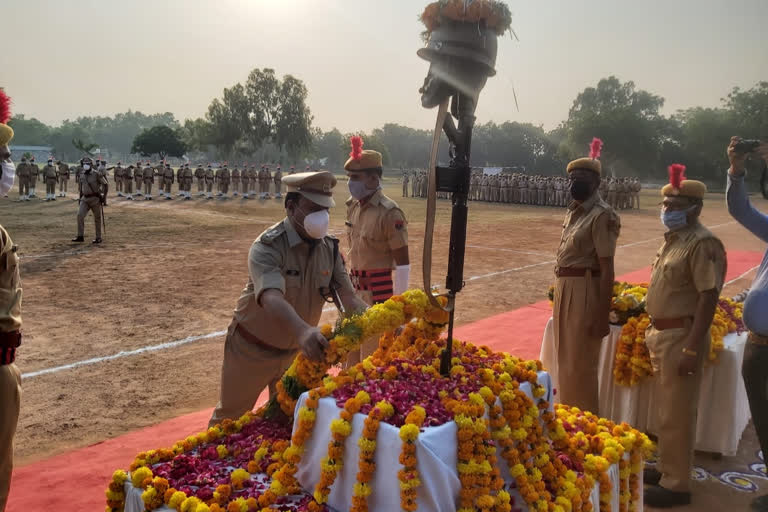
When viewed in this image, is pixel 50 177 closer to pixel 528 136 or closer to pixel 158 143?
pixel 158 143

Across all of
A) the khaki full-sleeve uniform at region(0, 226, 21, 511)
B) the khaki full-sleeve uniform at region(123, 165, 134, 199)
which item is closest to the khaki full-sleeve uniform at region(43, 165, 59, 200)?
the khaki full-sleeve uniform at region(123, 165, 134, 199)

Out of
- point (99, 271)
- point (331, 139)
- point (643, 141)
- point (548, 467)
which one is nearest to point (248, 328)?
point (548, 467)

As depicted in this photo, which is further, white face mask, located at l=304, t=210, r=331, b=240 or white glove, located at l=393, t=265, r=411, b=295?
white glove, located at l=393, t=265, r=411, b=295

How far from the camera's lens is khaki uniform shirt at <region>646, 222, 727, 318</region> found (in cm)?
368

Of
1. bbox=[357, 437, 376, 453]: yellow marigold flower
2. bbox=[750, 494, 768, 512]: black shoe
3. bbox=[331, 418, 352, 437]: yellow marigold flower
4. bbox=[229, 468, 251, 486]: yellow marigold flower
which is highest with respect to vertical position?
bbox=[331, 418, 352, 437]: yellow marigold flower

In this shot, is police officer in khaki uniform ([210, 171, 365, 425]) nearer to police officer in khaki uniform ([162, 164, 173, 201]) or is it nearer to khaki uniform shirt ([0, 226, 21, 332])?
khaki uniform shirt ([0, 226, 21, 332])

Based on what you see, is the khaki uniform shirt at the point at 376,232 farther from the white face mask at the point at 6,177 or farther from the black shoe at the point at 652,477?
the white face mask at the point at 6,177

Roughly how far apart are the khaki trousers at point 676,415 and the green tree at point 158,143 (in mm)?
54742

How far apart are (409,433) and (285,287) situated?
4.57ft

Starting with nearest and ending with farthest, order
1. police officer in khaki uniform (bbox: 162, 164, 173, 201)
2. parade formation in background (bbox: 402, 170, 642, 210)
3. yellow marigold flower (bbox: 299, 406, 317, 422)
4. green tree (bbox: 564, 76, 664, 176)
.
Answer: yellow marigold flower (bbox: 299, 406, 317, 422)
police officer in khaki uniform (bbox: 162, 164, 173, 201)
parade formation in background (bbox: 402, 170, 642, 210)
green tree (bbox: 564, 76, 664, 176)

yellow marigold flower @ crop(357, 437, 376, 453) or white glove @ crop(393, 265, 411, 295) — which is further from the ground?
white glove @ crop(393, 265, 411, 295)

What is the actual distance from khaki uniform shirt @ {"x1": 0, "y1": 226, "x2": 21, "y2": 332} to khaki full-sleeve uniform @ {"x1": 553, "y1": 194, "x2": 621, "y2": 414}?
141 inches

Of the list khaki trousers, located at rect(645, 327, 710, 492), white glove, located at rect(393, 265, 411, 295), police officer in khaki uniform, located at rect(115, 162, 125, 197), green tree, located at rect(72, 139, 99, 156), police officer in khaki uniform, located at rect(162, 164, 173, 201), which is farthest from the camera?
police officer in khaki uniform, located at rect(162, 164, 173, 201)

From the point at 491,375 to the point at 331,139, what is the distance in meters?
101
